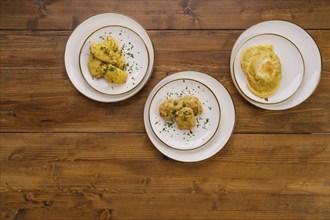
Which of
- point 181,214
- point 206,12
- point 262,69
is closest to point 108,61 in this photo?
point 206,12

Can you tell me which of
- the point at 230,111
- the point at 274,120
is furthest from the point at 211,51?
the point at 274,120

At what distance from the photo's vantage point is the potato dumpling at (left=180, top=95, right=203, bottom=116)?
2158 millimetres

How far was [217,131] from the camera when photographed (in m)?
2.23

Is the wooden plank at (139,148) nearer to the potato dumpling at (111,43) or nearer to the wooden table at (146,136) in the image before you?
the wooden table at (146,136)

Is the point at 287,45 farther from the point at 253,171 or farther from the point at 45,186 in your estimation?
the point at 45,186

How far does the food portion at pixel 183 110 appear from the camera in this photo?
6.98 feet

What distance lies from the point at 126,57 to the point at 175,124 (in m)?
0.47

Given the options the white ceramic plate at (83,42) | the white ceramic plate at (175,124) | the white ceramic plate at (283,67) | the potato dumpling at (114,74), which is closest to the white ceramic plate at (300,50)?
the white ceramic plate at (283,67)

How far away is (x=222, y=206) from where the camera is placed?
2.32 meters

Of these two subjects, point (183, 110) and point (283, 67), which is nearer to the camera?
point (183, 110)

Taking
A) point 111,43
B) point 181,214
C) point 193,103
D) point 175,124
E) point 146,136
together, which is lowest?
point 181,214

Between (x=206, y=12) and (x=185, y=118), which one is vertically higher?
(x=206, y=12)

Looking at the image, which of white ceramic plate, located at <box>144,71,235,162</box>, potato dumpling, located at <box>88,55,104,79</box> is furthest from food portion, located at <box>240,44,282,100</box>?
potato dumpling, located at <box>88,55,104,79</box>

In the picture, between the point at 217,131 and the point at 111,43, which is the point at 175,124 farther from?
the point at 111,43
